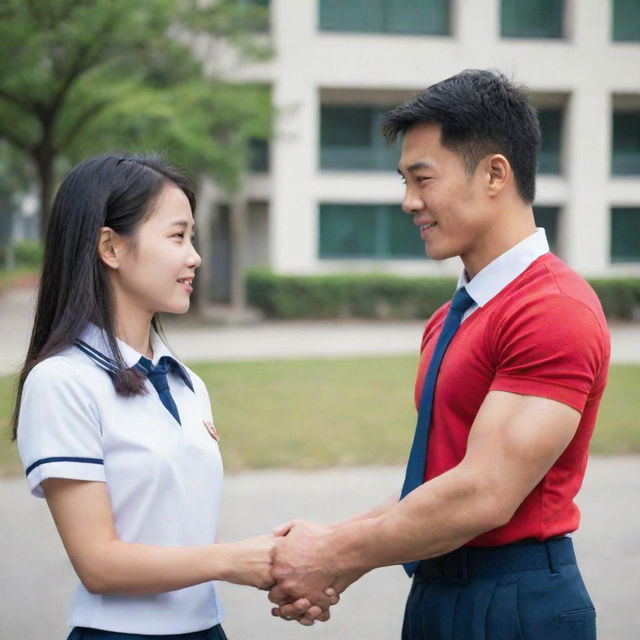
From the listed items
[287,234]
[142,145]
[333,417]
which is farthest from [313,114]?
[333,417]

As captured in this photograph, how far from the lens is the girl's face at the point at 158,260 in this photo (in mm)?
2270

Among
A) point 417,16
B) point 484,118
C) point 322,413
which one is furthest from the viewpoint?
point 417,16

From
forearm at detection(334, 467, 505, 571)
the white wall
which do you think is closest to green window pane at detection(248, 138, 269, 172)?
the white wall

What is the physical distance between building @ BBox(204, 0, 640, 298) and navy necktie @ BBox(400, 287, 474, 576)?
2064cm

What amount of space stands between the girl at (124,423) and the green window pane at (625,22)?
24.7 metres

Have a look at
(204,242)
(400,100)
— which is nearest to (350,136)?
(400,100)

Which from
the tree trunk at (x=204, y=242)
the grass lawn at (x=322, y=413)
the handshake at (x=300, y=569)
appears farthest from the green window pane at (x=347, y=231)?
the handshake at (x=300, y=569)

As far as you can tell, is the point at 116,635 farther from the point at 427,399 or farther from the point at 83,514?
the point at 427,399

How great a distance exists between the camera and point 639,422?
358 inches

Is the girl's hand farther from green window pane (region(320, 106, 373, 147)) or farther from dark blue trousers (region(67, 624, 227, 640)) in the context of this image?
green window pane (region(320, 106, 373, 147))

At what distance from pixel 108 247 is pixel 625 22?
82.5ft

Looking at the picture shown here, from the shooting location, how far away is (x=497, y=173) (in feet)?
7.38

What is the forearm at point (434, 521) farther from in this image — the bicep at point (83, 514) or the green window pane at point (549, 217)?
the green window pane at point (549, 217)

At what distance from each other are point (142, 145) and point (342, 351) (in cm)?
495
